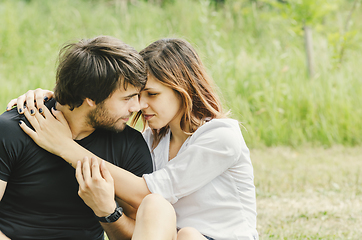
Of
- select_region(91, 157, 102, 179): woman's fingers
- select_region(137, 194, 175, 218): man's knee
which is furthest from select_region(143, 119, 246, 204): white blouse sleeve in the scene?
select_region(91, 157, 102, 179): woman's fingers

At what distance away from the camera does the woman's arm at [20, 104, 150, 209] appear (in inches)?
91.8

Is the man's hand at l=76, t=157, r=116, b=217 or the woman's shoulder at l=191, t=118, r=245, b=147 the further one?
the woman's shoulder at l=191, t=118, r=245, b=147

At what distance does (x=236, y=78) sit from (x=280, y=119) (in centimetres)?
109

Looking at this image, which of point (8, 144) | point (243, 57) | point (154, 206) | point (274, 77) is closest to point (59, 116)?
point (8, 144)

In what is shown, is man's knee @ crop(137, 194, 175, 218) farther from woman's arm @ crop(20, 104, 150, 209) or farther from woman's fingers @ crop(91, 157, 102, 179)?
woman's fingers @ crop(91, 157, 102, 179)

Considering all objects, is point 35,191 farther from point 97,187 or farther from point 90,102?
point 90,102

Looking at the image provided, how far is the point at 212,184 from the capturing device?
8.23 ft

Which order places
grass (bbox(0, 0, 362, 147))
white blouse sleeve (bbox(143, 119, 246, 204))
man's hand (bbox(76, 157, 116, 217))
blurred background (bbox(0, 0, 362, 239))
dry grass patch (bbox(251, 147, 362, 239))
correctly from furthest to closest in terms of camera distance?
1. grass (bbox(0, 0, 362, 147))
2. blurred background (bbox(0, 0, 362, 239))
3. dry grass patch (bbox(251, 147, 362, 239))
4. white blouse sleeve (bbox(143, 119, 246, 204))
5. man's hand (bbox(76, 157, 116, 217))

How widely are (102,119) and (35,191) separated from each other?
0.59 metres

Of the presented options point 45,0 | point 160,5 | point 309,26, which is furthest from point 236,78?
point 45,0

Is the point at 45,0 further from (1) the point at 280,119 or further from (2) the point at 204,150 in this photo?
(2) the point at 204,150

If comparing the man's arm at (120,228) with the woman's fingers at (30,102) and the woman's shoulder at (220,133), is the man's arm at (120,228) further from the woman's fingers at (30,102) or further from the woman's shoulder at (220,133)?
the woman's fingers at (30,102)

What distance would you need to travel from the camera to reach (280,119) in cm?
666

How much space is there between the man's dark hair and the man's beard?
0.23ft
